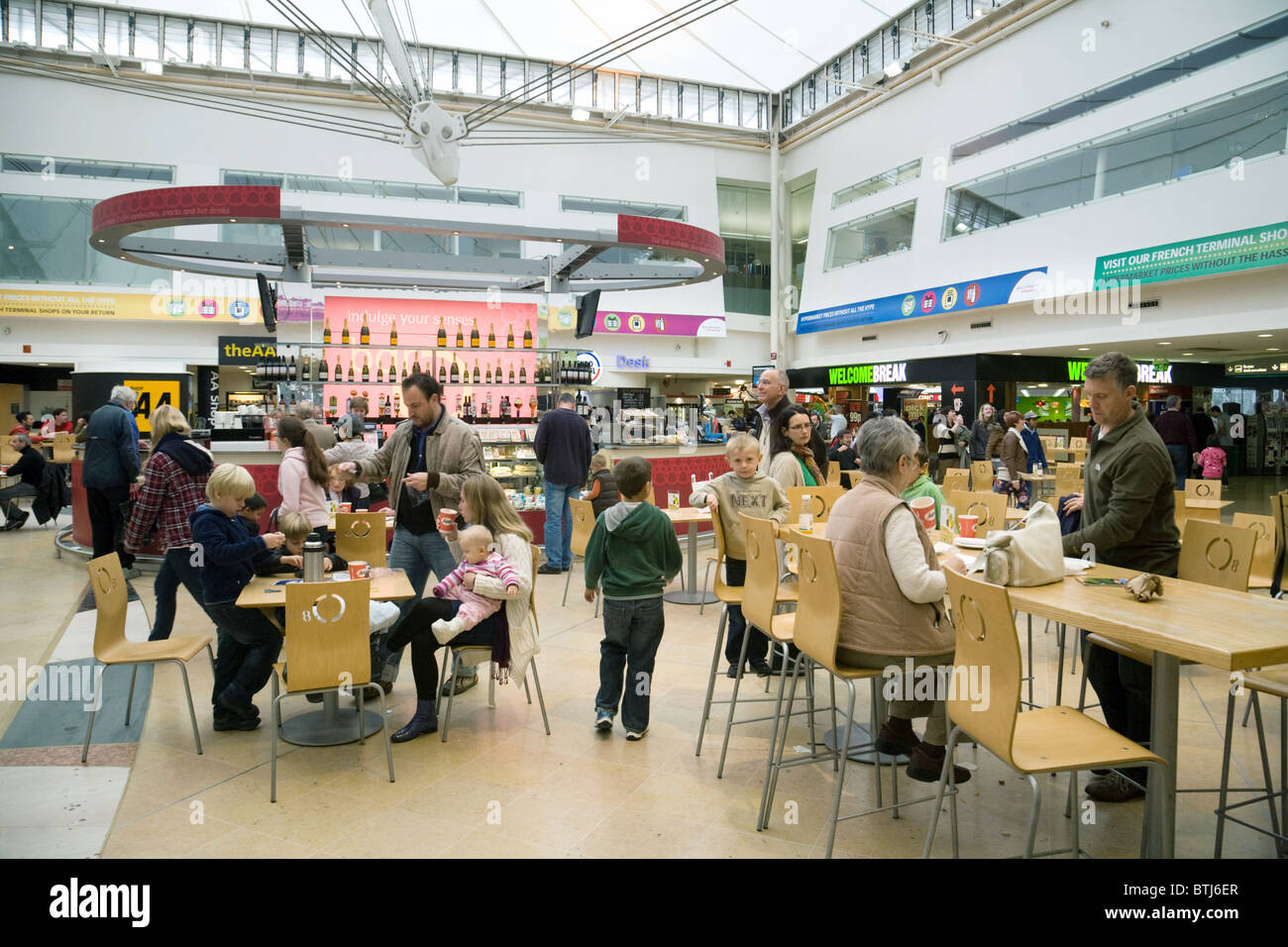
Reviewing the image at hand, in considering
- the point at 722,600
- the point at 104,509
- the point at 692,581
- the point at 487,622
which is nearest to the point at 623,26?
the point at 692,581

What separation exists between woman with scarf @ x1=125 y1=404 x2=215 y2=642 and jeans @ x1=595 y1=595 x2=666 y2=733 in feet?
8.34

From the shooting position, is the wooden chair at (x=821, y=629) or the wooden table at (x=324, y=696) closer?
the wooden chair at (x=821, y=629)

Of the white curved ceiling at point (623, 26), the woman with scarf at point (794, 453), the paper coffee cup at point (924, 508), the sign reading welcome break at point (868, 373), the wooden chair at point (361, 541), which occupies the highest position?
the white curved ceiling at point (623, 26)

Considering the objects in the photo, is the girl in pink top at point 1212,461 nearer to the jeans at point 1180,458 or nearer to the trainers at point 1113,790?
the jeans at point 1180,458

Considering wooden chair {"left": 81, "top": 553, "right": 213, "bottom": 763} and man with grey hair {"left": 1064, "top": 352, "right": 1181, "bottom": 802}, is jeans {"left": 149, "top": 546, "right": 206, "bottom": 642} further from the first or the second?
man with grey hair {"left": 1064, "top": 352, "right": 1181, "bottom": 802}

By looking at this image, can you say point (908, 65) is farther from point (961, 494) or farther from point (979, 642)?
point (979, 642)

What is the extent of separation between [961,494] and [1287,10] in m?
9.51

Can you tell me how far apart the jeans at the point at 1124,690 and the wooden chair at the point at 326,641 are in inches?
115

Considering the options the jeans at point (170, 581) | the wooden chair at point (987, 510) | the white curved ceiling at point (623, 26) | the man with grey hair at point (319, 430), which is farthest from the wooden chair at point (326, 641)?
the white curved ceiling at point (623, 26)

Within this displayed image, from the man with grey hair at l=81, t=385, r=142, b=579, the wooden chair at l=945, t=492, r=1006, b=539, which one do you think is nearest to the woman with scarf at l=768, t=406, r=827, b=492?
the wooden chair at l=945, t=492, r=1006, b=539

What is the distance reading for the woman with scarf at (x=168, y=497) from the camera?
4.57 meters

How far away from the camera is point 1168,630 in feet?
6.95
